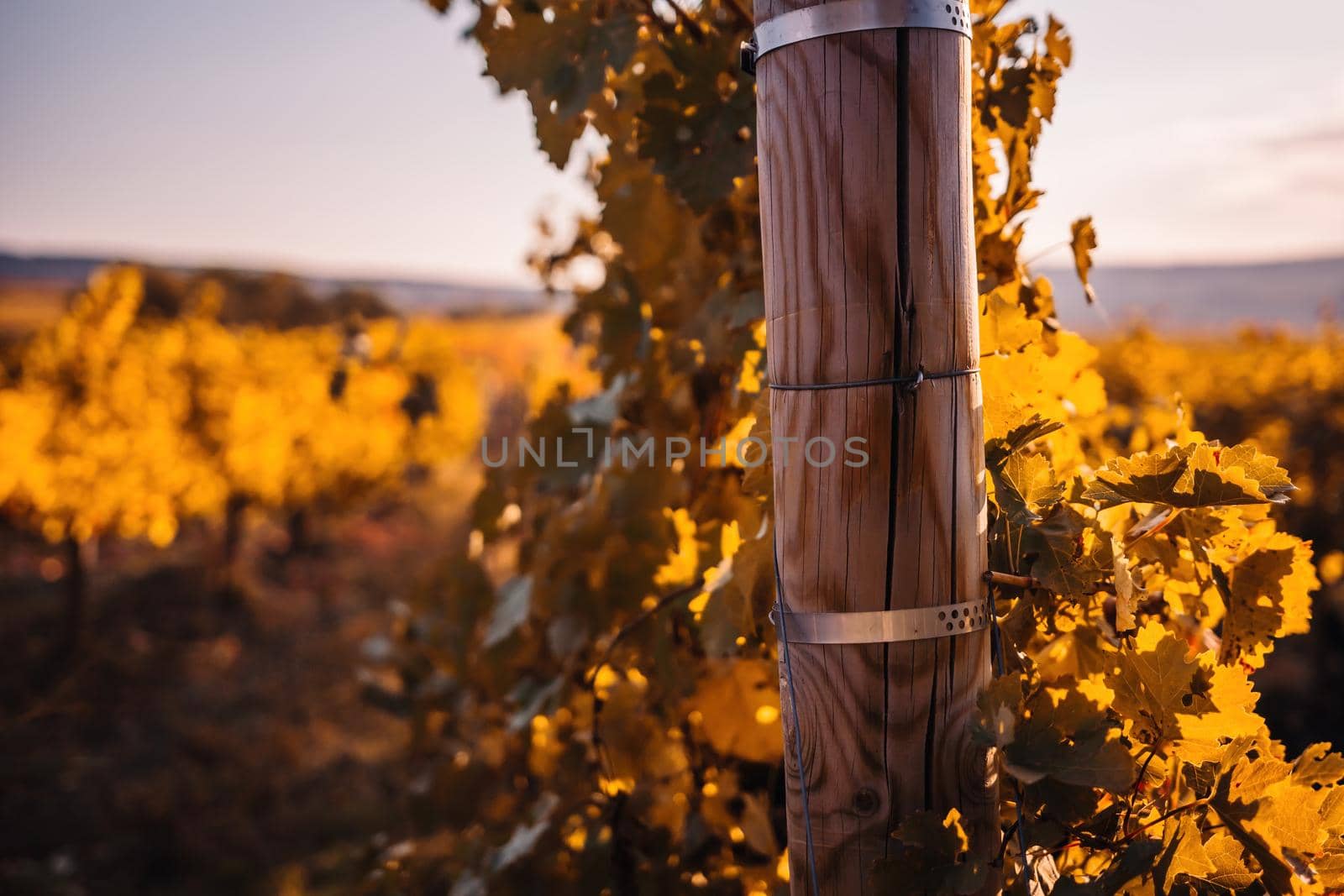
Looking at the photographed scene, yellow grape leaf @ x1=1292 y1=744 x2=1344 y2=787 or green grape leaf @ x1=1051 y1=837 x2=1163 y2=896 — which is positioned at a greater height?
yellow grape leaf @ x1=1292 y1=744 x2=1344 y2=787

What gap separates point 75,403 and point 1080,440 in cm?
1212

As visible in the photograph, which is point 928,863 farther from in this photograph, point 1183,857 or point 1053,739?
point 1183,857

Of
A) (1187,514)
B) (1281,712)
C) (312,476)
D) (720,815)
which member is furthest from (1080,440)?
(312,476)

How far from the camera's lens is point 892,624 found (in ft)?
3.15

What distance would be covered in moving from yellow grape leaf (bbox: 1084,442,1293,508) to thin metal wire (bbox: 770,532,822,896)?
38 centimetres

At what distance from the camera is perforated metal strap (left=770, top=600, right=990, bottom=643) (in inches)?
37.8

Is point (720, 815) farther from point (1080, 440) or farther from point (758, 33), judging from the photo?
point (758, 33)

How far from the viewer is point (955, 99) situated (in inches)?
38.8

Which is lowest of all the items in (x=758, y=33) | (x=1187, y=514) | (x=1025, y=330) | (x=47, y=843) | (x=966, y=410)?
(x=47, y=843)

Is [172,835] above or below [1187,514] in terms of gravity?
below

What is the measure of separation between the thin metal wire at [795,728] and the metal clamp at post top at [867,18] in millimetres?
554

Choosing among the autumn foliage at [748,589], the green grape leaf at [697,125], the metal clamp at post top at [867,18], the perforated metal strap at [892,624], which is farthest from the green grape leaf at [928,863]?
the green grape leaf at [697,125]

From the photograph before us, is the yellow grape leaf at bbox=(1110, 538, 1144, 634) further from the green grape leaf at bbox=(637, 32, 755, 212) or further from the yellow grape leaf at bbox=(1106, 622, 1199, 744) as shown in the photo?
the green grape leaf at bbox=(637, 32, 755, 212)

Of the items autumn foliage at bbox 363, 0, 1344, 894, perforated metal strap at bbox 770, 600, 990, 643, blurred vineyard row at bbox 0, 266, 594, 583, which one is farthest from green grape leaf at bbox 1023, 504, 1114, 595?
blurred vineyard row at bbox 0, 266, 594, 583
